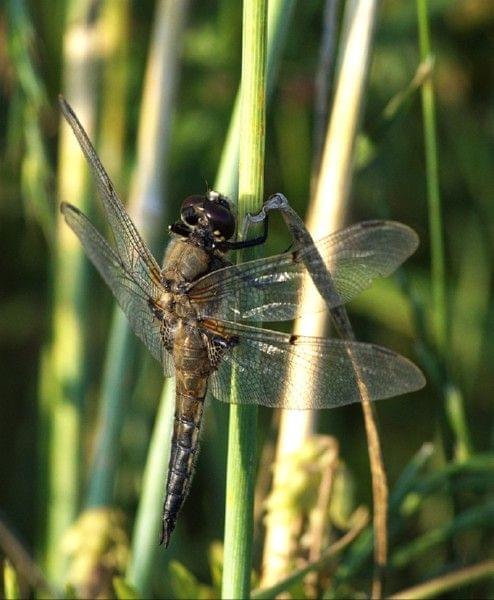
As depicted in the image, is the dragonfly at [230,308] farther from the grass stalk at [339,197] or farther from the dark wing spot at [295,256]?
the grass stalk at [339,197]

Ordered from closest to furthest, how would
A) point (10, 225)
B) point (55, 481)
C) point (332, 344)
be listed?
point (332, 344) < point (55, 481) < point (10, 225)

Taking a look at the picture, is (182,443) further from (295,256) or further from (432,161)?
(432,161)

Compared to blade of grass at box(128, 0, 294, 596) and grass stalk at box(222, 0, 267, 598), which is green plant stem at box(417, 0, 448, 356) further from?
grass stalk at box(222, 0, 267, 598)

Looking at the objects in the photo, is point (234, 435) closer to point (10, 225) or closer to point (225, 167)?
point (225, 167)

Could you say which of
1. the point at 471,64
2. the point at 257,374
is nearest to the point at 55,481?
the point at 257,374

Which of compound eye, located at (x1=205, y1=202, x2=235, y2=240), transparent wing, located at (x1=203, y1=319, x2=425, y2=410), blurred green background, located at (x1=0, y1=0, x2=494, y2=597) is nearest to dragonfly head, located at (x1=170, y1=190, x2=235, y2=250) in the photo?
compound eye, located at (x1=205, y1=202, x2=235, y2=240)

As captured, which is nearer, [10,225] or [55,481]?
[55,481]

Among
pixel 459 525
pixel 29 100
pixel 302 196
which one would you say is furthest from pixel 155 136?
pixel 459 525
